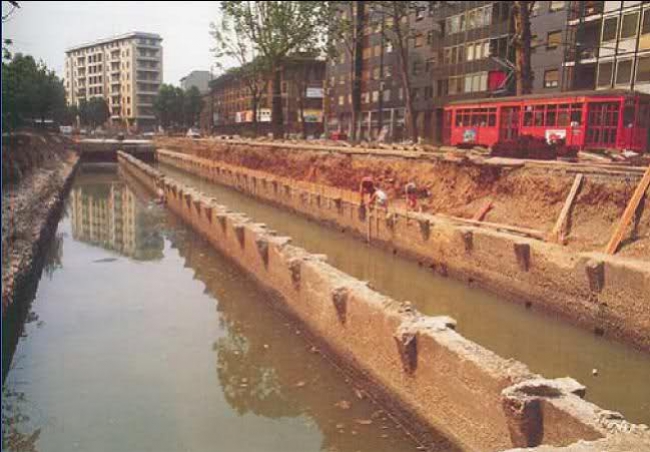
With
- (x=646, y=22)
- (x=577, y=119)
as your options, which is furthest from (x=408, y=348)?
(x=577, y=119)

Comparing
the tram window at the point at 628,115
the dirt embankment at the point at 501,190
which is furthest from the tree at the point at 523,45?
the dirt embankment at the point at 501,190

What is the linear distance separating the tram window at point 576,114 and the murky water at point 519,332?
874cm

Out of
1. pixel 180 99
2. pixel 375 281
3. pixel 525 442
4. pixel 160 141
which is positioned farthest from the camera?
pixel 180 99

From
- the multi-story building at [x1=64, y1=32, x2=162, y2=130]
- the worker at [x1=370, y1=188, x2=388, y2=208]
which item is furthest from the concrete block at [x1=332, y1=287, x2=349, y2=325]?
the multi-story building at [x1=64, y1=32, x2=162, y2=130]

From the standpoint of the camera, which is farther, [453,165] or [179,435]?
[453,165]

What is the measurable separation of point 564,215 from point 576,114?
8.05 meters

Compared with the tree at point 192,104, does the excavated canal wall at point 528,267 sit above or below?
below

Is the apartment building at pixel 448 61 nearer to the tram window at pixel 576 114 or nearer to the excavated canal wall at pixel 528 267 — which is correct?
the tram window at pixel 576 114

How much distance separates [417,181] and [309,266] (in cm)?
1182

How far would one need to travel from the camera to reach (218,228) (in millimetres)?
17312

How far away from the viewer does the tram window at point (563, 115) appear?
2103 cm

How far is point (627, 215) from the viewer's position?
12.4 metres

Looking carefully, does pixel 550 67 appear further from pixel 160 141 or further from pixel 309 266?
pixel 160 141

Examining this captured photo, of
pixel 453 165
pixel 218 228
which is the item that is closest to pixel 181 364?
pixel 218 228
